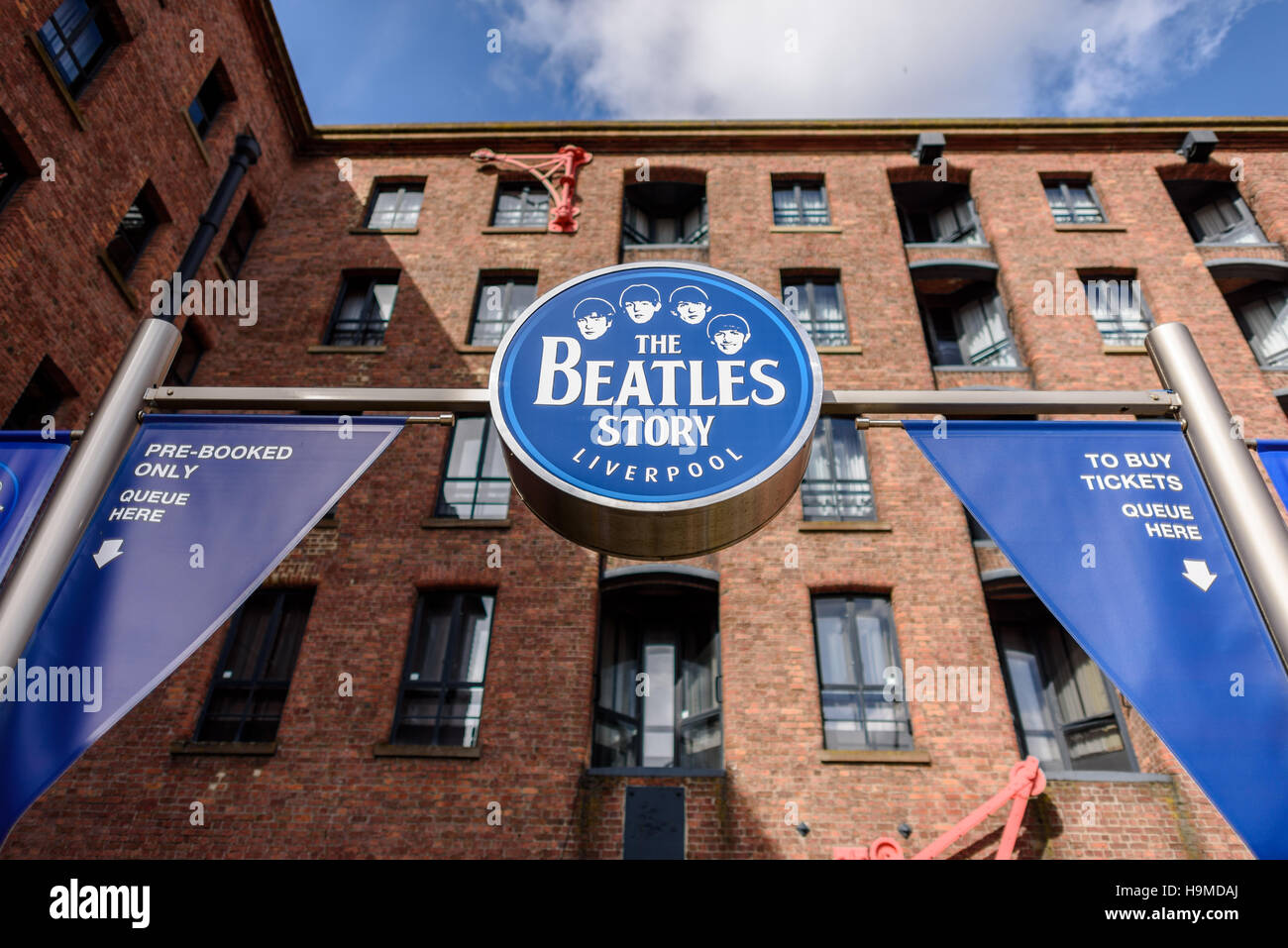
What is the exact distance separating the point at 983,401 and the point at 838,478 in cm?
859

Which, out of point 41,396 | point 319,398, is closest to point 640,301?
point 319,398

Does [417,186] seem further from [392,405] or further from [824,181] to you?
[392,405]

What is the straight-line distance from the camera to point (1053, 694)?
10961 millimetres

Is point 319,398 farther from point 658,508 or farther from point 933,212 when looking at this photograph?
point 933,212

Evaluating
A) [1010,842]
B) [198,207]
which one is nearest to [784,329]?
[1010,842]

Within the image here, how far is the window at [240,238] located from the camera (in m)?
15.0

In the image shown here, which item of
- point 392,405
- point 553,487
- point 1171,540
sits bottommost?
point 1171,540

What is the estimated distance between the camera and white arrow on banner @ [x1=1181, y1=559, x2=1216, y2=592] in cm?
296

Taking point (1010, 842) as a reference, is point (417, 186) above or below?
above

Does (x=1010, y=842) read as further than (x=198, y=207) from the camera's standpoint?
No

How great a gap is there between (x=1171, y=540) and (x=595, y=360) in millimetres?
2652

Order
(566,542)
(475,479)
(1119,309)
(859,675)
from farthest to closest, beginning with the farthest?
(1119,309), (475,479), (566,542), (859,675)

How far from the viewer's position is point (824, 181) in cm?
1662
